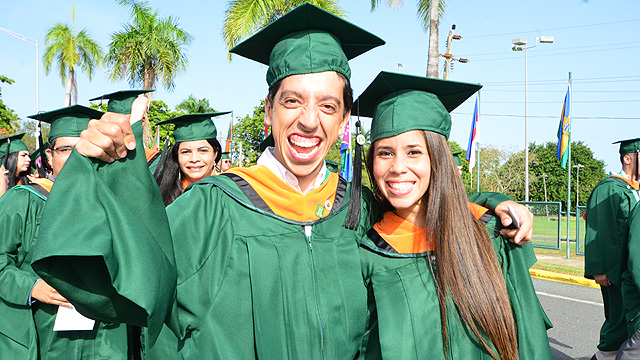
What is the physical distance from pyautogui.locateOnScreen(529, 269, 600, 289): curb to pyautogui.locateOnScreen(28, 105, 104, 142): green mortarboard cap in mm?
8857

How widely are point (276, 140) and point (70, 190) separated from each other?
954mm

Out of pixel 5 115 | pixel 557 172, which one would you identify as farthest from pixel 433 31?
pixel 557 172

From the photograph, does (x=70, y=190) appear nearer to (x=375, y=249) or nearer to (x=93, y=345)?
(x=375, y=249)

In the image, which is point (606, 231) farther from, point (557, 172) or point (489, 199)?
point (557, 172)

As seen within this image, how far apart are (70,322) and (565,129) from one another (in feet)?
37.7

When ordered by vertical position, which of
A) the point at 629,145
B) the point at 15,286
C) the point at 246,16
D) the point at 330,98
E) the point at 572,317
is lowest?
the point at 572,317

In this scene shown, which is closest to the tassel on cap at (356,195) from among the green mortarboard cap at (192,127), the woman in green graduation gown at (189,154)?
the woman in green graduation gown at (189,154)

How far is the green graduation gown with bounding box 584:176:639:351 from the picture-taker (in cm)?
518

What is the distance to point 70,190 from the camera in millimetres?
1144

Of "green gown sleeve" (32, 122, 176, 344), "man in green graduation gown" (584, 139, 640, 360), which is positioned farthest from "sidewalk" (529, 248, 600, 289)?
"green gown sleeve" (32, 122, 176, 344)

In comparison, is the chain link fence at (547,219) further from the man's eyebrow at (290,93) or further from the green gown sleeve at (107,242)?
the green gown sleeve at (107,242)

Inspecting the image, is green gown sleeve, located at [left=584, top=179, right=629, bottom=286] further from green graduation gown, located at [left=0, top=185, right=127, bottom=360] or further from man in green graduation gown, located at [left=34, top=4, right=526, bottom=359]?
green graduation gown, located at [left=0, top=185, right=127, bottom=360]

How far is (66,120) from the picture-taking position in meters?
3.43

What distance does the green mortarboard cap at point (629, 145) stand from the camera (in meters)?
5.90
